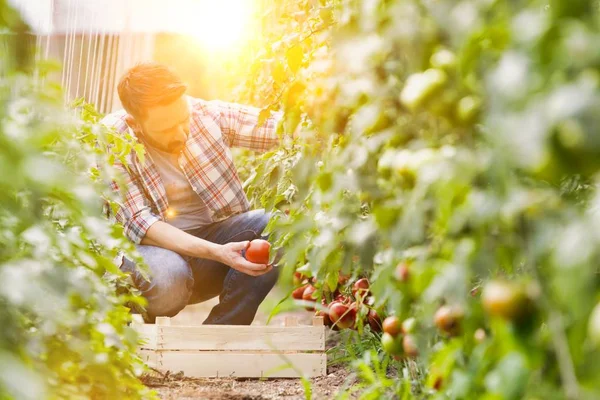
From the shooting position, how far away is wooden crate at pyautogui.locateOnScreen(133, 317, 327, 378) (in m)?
2.20

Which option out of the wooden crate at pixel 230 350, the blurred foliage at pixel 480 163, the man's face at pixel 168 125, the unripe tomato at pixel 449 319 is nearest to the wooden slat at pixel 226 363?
the wooden crate at pixel 230 350

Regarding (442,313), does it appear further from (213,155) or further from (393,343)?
(213,155)

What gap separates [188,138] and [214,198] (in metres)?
0.26

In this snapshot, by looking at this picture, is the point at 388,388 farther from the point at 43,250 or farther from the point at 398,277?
the point at 43,250

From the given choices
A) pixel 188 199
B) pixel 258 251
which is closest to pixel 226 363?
pixel 258 251

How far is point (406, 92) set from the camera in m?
0.83

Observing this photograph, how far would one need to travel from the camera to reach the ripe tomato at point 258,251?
8.07ft

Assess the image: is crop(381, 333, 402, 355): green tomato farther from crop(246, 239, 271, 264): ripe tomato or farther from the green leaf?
crop(246, 239, 271, 264): ripe tomato

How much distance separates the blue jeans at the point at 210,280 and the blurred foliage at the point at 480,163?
158 cm

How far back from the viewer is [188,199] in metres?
2.94

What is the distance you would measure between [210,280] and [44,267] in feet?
6.98

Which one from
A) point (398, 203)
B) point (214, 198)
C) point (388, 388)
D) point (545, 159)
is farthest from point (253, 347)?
point (545, 159)

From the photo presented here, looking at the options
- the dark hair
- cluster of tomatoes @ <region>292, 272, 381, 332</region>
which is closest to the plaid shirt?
the dark hair

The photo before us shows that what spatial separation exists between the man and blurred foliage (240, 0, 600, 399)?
1.52 metres
